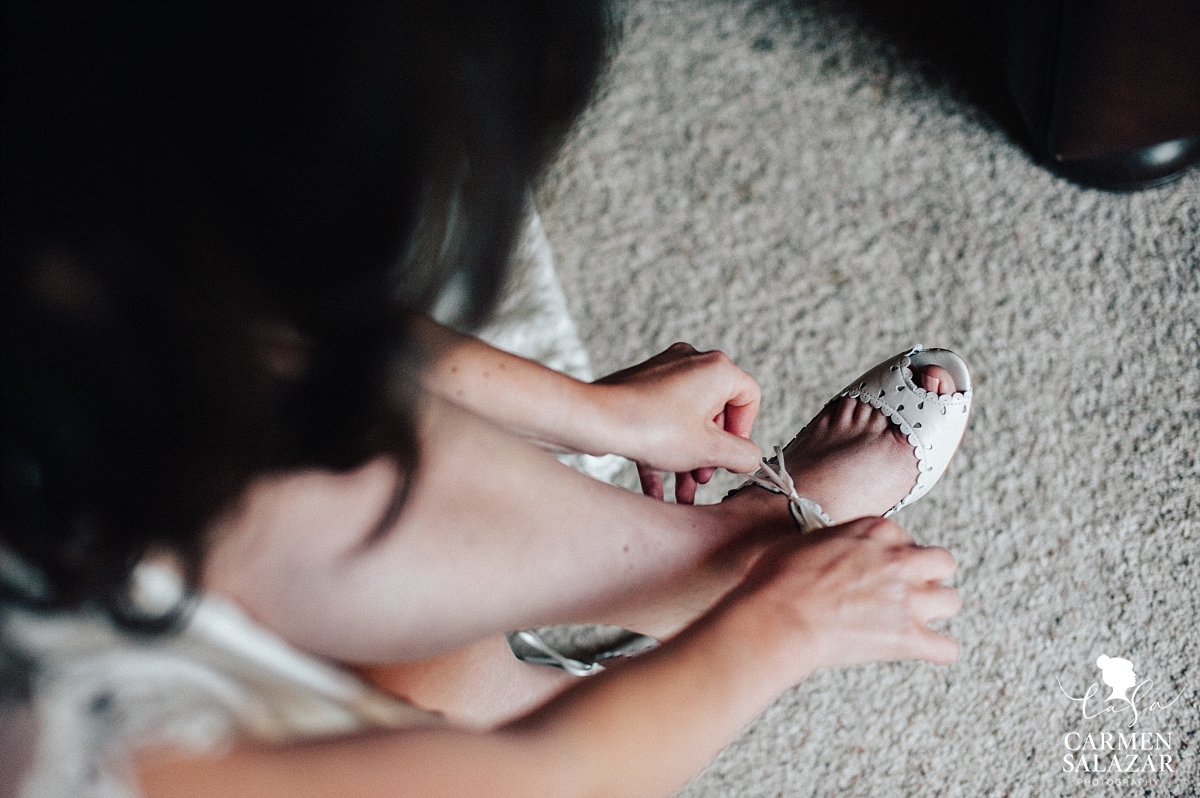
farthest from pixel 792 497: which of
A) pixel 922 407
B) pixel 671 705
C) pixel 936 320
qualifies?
pixel 936 320

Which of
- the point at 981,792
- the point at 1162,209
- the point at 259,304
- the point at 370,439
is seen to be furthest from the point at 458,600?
the point at 1162,209

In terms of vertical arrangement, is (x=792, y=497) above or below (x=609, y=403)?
below

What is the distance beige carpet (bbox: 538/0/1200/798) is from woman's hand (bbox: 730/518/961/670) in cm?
35

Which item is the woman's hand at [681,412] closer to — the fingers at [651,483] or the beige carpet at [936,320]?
the fingers at [651,483]

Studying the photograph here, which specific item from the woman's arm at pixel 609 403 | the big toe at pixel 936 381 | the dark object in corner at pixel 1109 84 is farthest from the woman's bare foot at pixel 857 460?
the dark object in corner at pixel 1109 84

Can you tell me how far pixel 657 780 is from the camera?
48cm

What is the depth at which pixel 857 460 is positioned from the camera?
797 mm

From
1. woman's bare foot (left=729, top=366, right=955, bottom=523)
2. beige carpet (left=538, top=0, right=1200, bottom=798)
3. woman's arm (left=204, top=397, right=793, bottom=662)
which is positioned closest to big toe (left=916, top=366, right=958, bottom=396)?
woman's bare foot (left=729, top=366, right=955, bottom=523)

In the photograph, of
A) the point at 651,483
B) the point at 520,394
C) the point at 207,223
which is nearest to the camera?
the point at 207,223

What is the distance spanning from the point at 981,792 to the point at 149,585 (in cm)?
76

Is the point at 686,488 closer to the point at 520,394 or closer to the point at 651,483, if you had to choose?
the point at 651,483

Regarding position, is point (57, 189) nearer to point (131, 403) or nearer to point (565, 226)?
point (131, 403)

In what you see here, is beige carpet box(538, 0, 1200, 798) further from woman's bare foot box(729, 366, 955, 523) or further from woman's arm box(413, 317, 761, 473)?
woman's arm box(413, 317, 761, 473)

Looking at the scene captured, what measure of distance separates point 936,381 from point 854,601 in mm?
368
